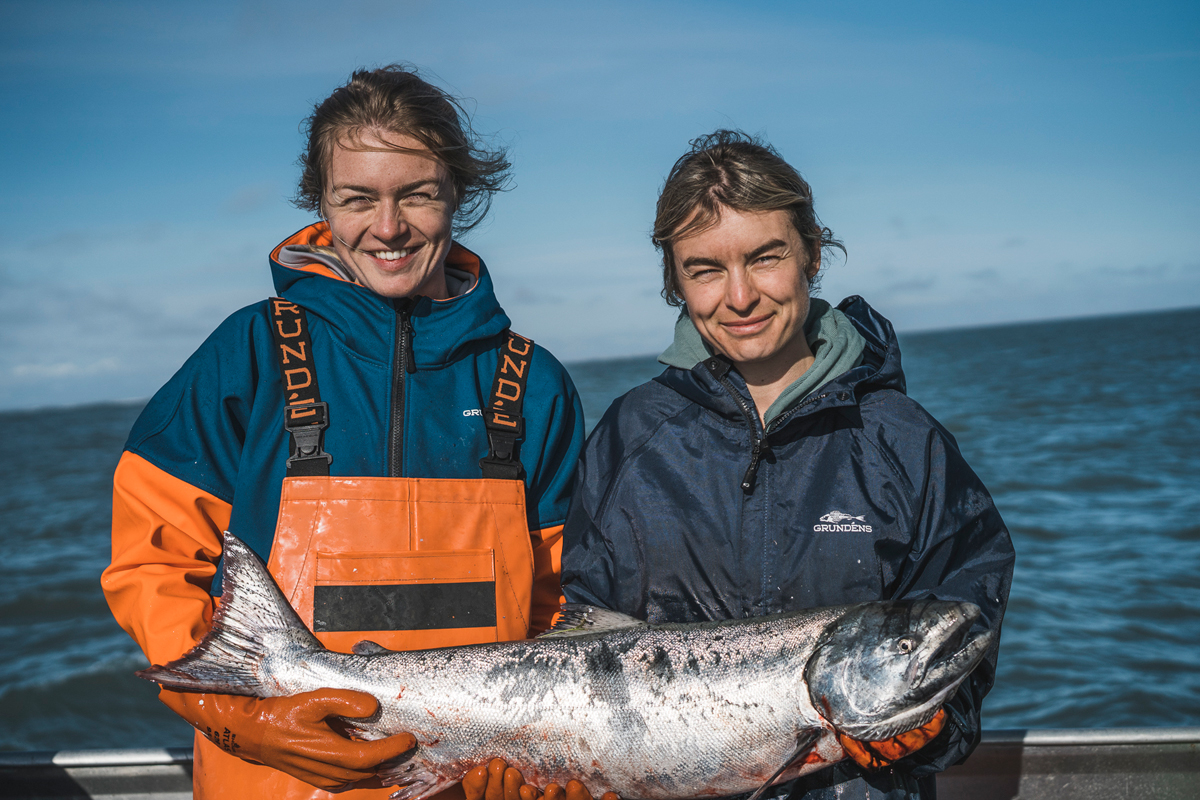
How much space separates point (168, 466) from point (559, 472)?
4.57 ft

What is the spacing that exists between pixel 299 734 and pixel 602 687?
960 millimetres

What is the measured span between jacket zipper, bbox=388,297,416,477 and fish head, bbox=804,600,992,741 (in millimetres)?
1623

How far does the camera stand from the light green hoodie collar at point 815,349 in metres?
2.87

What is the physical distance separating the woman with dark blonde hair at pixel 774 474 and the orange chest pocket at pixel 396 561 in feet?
1.09

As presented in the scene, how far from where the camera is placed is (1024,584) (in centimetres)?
1022

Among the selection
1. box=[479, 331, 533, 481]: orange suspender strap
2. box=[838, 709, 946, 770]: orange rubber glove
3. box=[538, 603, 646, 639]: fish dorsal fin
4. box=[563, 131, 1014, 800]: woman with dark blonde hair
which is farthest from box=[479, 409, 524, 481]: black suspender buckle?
box=[838, 709, 946, 770]: orange rubber glove

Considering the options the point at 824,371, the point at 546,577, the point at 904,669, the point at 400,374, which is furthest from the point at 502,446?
the point at 904,669

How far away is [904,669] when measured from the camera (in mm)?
2410

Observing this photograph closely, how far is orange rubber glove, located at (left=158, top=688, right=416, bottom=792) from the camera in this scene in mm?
2539

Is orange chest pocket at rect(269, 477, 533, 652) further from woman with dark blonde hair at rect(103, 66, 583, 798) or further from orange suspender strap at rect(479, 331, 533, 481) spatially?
orange suspender strap at rect(479, 331, 533, 481)

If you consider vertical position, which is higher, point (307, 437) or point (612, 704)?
point (307, 437)

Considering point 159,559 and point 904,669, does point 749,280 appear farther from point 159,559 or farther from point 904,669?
point 159,559

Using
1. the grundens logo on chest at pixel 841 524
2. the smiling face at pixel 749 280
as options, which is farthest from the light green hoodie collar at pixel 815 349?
the grundens logo on chest at pixel 841 524

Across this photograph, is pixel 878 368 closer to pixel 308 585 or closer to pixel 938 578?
pixel 938 578
